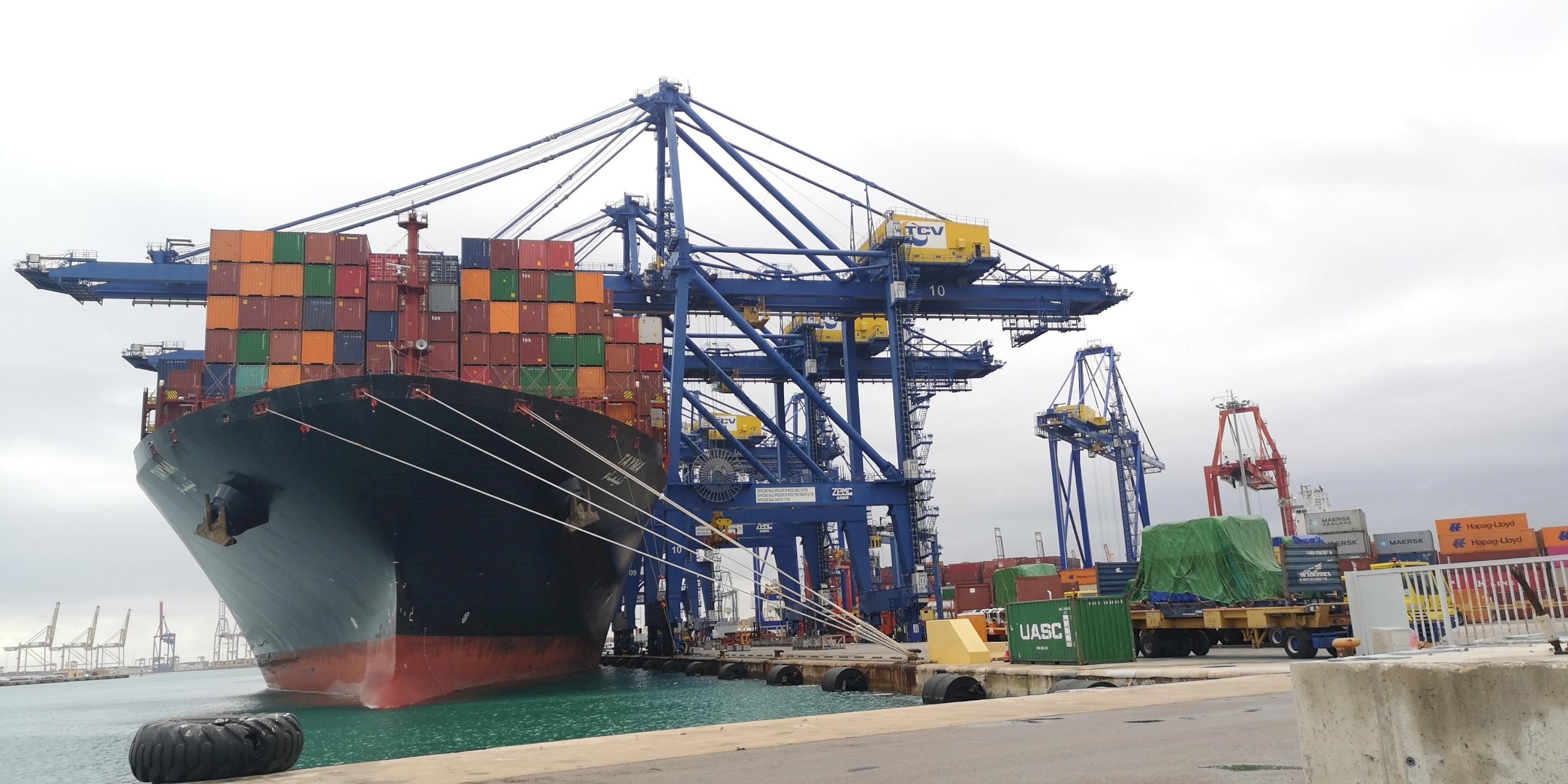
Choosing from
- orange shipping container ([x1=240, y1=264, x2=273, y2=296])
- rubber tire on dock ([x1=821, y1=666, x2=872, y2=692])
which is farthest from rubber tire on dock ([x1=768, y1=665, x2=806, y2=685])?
orange shipping container ([x1=240, y1=264, x2=273, y2=296])

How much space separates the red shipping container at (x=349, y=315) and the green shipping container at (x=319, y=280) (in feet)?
1.35

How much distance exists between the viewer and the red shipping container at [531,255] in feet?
91.8

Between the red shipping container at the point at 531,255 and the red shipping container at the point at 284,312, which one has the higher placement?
the red shipping container at the point at 531,255

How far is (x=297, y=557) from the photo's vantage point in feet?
77.8

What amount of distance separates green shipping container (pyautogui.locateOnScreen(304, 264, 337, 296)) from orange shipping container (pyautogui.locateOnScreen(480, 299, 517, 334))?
3.63 m

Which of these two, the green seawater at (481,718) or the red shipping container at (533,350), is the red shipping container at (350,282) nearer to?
the red shipping container at (533,350)

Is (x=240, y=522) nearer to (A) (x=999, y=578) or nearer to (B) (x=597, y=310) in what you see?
(B) (x=597, y=310)

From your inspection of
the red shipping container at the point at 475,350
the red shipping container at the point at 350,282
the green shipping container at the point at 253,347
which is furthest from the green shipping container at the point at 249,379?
the red shipping container at the point at 475,350

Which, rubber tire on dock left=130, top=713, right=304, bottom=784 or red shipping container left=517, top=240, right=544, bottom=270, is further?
red shipping container left=517, top=240, right=544, bottom=270

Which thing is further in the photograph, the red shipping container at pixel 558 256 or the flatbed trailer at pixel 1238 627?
the red shipping container at pixel 558 256

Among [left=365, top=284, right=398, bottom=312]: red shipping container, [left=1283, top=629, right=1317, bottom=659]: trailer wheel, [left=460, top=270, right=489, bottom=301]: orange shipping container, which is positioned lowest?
[left=1283, top=629, right=1317, bottom=659]: trailer wheel

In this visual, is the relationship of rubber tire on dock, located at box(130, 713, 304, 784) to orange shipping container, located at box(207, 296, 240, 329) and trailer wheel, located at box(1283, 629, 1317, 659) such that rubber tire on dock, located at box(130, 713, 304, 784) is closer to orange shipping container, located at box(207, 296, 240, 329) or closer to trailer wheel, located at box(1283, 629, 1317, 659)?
trailer wheel, located at box(1283, 629, 1317, 659)

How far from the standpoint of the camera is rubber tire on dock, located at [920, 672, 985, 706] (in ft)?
55.0

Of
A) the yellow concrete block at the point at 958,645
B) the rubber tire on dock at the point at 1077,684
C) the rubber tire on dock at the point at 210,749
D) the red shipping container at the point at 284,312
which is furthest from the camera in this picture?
Answer: the red shipping container at the point at 284,312
